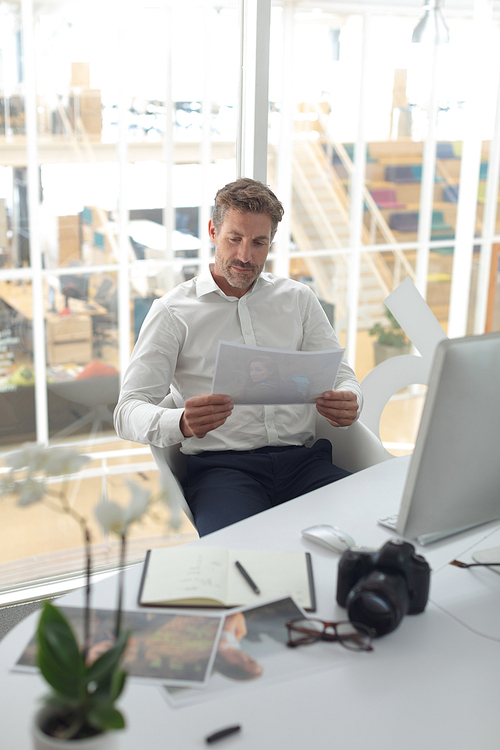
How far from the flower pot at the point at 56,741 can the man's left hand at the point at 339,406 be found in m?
1.28

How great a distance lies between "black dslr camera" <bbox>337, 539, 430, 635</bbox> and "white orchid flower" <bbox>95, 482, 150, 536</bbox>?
457 millimetres

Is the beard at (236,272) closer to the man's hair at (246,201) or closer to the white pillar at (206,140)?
the man's hair at (246,201)

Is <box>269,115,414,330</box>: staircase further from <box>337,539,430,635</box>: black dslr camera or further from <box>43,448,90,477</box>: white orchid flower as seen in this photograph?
<box>43,448,90,477</box>: white orchid flower

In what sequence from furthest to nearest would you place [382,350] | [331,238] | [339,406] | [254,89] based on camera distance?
1. [382,350]
2. [331,238]
3. [254,89]
4. [339,406]

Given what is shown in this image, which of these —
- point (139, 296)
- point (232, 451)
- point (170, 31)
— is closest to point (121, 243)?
point (139, 296)

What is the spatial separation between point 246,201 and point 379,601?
1.34m

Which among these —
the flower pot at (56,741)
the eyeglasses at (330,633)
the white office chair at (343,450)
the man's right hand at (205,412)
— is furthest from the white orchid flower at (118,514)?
the white office chair at (343,450)

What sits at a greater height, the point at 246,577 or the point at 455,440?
the point at 455,440

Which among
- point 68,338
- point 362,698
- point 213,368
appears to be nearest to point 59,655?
point 362,698

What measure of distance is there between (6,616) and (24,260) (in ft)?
5.44

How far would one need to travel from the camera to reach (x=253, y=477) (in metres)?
1.91

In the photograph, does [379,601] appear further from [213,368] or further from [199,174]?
[199,174]

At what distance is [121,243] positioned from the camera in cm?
365

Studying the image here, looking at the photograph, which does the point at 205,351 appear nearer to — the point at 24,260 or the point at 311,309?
the point at 311,309
